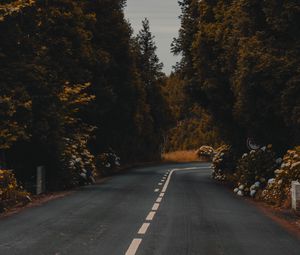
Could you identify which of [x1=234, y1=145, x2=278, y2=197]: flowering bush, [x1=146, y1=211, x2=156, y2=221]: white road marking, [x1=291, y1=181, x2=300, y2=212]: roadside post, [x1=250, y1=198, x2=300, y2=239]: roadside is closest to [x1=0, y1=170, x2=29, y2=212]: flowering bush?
[x1=146, y1=211, x2=156, y2=221]: white road marking

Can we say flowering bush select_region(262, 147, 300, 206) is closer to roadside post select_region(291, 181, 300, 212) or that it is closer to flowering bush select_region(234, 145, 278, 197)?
roadside post select_region(291, 181, 300, 212)

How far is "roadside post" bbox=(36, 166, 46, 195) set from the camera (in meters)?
21.0

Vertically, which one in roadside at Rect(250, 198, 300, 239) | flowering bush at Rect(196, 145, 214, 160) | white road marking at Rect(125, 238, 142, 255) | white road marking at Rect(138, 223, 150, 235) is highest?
flowering bush at Rect(196, 145, 214, 160)

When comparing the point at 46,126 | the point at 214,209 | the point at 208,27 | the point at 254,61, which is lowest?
the point at 214,209

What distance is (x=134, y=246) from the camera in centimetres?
892

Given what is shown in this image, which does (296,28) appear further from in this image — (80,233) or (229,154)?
(229,154)

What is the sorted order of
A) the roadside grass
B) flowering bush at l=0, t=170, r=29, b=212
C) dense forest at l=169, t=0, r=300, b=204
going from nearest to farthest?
flowering bush at l=0, t=170, r=29, b=212 → dense forest at l=169, t=0, r=300, b=204 → the roadside grass

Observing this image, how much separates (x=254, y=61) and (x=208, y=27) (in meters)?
8.90

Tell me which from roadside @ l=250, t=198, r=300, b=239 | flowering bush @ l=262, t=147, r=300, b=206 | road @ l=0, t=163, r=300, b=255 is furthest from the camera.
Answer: flowering bush @ l=262, t=147, r=300, b=206

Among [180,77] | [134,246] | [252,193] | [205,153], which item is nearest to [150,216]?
[134,246]

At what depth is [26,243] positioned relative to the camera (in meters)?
9.12

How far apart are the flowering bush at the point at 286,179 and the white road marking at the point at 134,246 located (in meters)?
8.47

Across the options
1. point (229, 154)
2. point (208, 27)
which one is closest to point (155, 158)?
point (229, 154)

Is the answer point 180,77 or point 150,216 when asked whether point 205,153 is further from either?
point 150,216
